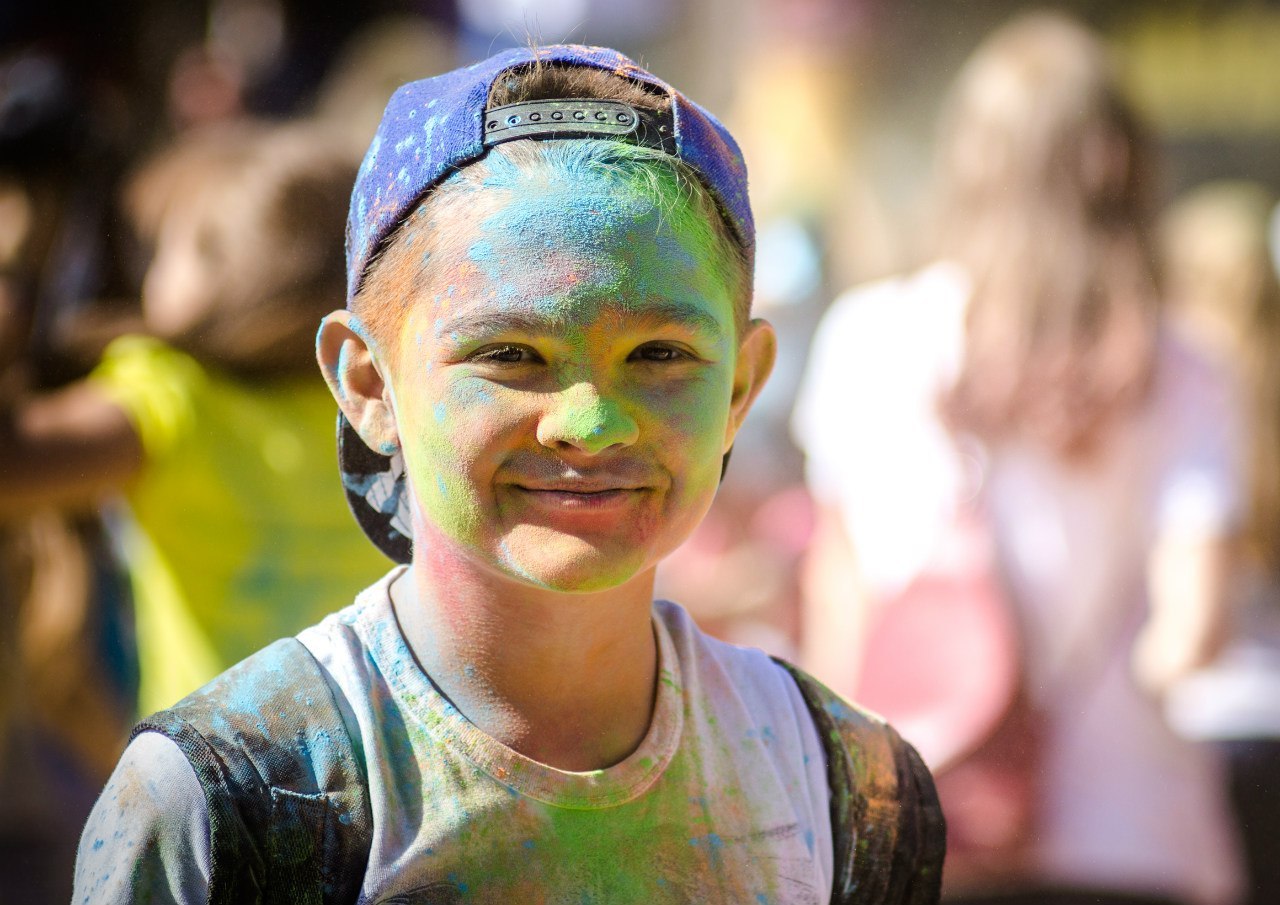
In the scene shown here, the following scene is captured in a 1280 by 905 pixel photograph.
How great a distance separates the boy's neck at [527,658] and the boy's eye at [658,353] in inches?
9.5

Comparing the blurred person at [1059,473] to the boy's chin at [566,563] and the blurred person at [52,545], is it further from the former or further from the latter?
the boy's chin at [566,563]

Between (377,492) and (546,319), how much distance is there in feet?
1.18

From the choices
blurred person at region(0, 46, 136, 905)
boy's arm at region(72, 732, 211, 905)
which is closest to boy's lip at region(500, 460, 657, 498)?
boy's arm at region(72, 732, 211, 905)

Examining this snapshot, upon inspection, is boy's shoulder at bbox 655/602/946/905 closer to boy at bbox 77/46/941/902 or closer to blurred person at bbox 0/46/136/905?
boy at bbox 77/46/941/902

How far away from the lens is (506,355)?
1.25 meters

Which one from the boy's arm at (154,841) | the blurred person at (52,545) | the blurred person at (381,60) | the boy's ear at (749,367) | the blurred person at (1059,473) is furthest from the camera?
the blurred person at (381,60)

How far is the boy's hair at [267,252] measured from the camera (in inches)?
88.5

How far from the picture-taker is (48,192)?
2838 mm

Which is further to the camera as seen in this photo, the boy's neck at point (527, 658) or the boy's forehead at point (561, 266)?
the boy's neck at point (527, 658)

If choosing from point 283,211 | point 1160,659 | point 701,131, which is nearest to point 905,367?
point 1160,659

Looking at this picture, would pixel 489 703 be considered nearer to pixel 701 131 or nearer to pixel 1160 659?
pixel 701 131

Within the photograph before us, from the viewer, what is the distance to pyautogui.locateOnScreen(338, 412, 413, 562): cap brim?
4.83 feet

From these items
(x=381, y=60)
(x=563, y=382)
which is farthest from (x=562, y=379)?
(x=381, y=60)

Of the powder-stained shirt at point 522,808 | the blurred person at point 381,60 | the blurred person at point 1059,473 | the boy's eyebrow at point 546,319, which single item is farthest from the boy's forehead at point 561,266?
the blurred person at point 381,60
